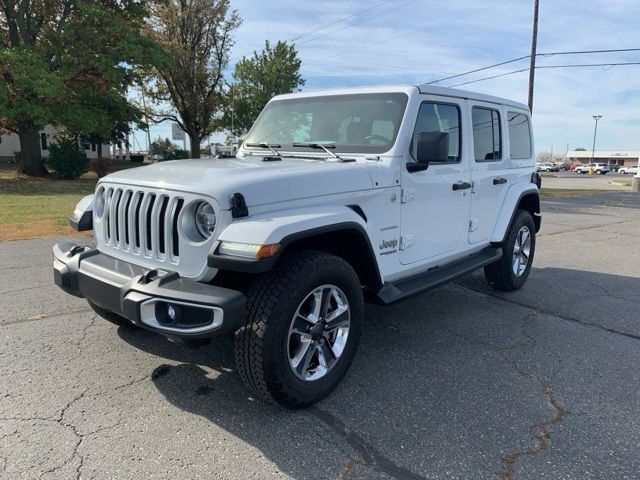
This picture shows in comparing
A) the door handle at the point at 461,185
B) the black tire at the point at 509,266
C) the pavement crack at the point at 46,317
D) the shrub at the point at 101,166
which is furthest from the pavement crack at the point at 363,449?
the shrub at the point at 101,166

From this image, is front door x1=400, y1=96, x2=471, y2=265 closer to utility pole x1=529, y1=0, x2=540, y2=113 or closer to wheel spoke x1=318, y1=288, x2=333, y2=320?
wheel spoke x1=318, y1=288, x2=333, y2=320

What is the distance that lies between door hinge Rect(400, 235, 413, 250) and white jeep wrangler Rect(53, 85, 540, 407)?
2 cm

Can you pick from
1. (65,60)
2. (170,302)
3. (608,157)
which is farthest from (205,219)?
(608,157)

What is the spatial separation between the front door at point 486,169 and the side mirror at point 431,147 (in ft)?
3.54

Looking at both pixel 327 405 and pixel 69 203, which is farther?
pixel 69 203

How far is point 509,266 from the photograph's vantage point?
211 inches

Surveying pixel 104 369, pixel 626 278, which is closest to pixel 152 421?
pixel 104 369

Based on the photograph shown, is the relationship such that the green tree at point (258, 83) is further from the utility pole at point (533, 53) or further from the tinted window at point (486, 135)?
the tinted window at point (486, 135)

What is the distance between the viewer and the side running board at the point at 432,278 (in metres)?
3.47

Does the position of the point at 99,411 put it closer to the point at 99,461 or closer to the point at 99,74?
the point at 99,461

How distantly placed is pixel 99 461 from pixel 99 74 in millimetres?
19891

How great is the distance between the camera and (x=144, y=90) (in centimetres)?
2820

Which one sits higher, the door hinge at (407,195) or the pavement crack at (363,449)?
the door hinge at (407,195)

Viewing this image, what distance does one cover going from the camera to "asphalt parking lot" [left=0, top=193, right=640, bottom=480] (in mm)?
2473
